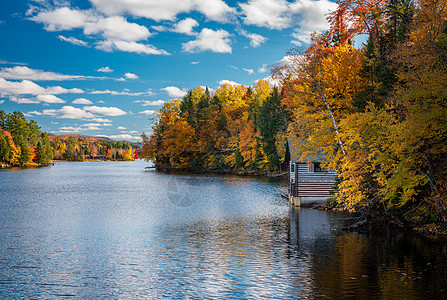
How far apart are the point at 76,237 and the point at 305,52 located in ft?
73.1

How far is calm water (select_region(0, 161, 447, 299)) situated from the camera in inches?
535

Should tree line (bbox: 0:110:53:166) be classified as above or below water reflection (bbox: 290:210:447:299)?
above

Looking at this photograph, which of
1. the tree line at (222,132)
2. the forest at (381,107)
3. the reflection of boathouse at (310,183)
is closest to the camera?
the forest at (381,107)

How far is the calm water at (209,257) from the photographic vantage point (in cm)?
1359

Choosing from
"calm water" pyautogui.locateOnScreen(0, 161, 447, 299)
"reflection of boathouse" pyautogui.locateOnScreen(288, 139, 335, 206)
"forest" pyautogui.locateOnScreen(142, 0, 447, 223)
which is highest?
"forest" pyautogui.locateOnScreen(142, 0, 447, 223)

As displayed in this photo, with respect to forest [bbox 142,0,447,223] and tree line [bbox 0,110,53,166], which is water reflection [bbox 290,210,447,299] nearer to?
forest [bbox 142,0,447,223]

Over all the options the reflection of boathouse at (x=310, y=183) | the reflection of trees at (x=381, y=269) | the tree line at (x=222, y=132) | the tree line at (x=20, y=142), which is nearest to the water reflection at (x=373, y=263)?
the reflection of trees at (x=381, y=269)

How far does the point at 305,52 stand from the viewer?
32.2 meters

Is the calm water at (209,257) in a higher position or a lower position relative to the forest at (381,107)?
lower

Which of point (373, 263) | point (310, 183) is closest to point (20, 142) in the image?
point (310, 183)

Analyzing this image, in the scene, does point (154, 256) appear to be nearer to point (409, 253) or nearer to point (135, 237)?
point (135, 237)

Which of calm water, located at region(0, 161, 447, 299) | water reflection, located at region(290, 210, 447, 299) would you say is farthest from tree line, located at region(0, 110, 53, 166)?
water reflection, located at region(290, 210, 447, 299)

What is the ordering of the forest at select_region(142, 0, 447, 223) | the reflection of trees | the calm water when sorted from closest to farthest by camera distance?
the reflection of trees → the calm water → the forest at select_region(142, 0, 447, 223)

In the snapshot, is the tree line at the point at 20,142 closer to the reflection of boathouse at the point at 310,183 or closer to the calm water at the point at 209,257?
the calm water at the point at 209,257
